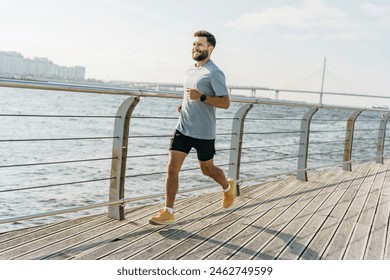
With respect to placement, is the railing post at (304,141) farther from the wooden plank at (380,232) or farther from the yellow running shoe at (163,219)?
the yellow running shoe at (163,219)

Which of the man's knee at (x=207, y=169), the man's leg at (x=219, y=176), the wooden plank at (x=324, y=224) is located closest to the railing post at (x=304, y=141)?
the wooden plank at (x=324, y=224)

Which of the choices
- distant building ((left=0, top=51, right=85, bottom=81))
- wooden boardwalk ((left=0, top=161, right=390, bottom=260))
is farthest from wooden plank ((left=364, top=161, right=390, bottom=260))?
distant building ((left=0, top=51, right=85, bottom=81))

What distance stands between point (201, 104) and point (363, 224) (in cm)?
173

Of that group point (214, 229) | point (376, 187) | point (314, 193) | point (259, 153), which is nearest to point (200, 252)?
point (214, 229)

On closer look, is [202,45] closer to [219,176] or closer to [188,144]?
[188,144]

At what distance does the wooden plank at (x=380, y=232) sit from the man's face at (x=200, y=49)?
1700mm

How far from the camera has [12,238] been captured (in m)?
2.93

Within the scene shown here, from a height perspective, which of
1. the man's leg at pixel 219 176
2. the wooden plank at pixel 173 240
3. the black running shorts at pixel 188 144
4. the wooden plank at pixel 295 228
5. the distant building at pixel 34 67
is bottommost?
the wooden plank at pixel 173 240

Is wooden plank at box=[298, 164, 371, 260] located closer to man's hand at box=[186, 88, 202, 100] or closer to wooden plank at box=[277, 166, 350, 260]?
wooden plank at box=[277, 166, 350, 260]

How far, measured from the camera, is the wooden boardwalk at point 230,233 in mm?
2826

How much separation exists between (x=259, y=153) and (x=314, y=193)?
892 centimetres

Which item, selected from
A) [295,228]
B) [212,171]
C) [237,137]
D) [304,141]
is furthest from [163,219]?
[304,141]

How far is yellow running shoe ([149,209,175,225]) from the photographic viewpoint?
10.8ft
